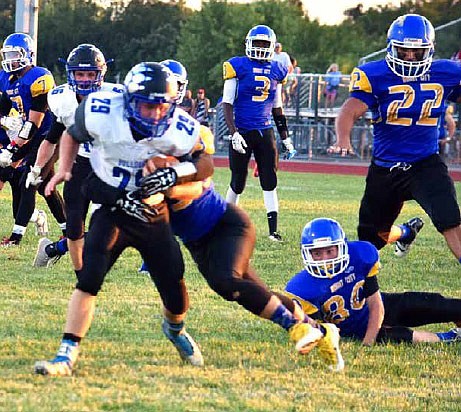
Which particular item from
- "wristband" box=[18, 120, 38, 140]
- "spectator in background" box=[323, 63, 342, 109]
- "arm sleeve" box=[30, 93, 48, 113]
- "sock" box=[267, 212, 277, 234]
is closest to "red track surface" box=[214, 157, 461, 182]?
"spectator in background" box=[323, 63, 342, 109]

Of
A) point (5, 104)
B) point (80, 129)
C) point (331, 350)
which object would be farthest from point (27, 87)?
point (331, 350)

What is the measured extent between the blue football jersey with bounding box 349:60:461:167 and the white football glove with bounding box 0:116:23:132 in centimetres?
336

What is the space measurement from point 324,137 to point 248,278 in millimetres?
18541

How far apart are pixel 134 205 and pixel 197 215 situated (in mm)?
376

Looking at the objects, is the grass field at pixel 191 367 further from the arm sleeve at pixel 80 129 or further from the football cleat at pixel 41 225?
the football cleat at pixel 41 225

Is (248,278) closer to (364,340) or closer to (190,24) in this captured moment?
(364,340)

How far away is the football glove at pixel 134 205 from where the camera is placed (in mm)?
4562

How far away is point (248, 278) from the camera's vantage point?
16.0ft

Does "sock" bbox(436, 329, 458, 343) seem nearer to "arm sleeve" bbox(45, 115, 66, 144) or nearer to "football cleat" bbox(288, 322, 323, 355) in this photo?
"football cleat" bbox(288, 322, 323, 355)

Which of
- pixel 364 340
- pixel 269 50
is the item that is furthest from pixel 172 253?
pixel 269 50

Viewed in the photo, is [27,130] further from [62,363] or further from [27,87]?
[62,363]

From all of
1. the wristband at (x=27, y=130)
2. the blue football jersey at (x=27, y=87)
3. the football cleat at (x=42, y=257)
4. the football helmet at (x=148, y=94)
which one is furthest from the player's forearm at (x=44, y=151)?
the football helmet at (x=148, y=94)

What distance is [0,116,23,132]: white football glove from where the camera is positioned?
8.74 m

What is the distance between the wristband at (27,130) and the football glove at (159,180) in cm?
383
